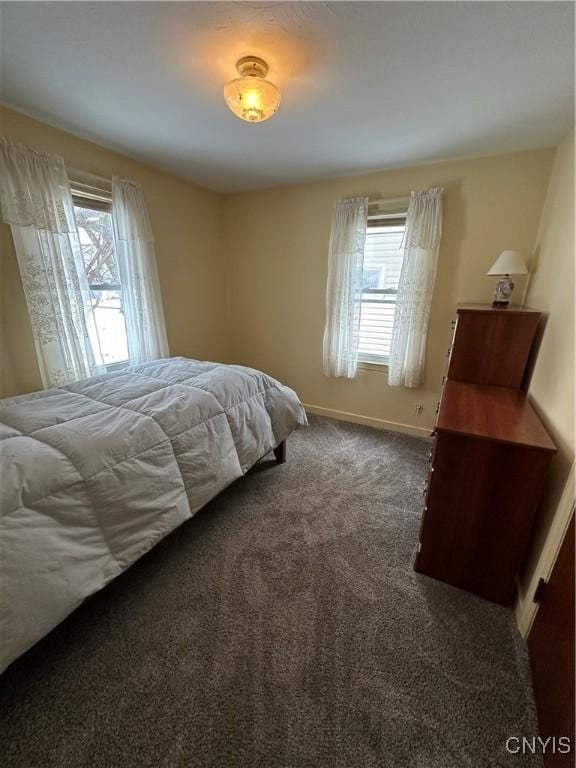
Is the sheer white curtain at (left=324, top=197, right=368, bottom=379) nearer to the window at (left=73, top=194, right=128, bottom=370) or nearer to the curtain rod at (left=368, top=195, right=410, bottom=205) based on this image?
the curtain rod at (left=368, top=195, right=410, bottom=205)

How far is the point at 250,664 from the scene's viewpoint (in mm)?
1152

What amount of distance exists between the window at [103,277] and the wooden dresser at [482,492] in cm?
256

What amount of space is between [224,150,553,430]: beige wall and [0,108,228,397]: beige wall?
0.29 meters

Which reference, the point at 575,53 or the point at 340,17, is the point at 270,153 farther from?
the point at 575,53

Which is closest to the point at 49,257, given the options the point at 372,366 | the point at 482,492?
the point at 372,366

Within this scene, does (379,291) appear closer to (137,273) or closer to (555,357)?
(555,357)

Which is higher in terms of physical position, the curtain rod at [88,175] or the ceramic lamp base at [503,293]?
the curtain rod at [88,175]

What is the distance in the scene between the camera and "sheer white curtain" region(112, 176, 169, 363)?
245 cm

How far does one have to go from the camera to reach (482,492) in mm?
1333

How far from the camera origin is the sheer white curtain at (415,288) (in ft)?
8.16

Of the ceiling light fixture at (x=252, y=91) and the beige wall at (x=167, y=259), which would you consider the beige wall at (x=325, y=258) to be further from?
the ceiling light fixture at (x=252, y=91)

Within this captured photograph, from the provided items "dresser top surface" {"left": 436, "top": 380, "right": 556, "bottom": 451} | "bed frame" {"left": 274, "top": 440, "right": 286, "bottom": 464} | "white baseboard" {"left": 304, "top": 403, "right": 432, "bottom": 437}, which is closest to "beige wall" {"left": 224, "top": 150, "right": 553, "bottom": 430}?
"white baseboard" {"left": 304, "top": 403, "right": 432, "bottom": 437}

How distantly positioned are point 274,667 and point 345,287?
109 inches

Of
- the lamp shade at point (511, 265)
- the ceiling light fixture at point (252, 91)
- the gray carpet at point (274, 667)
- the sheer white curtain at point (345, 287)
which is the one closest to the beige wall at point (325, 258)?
the sheer white curtain at point (345, 287)
